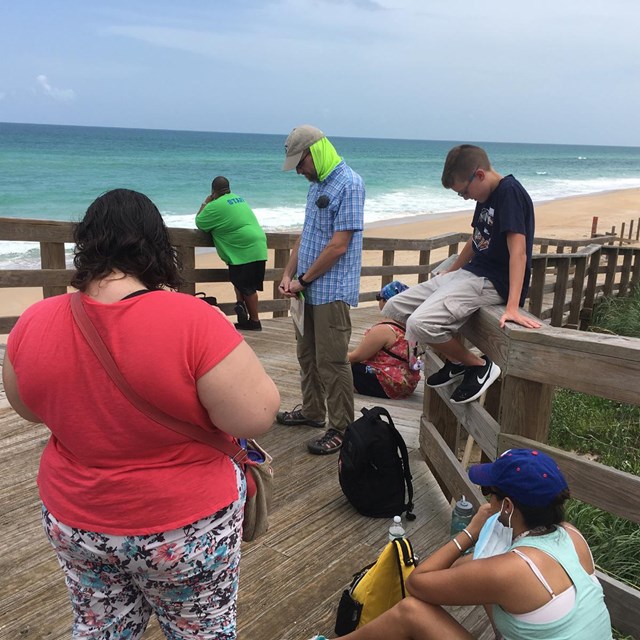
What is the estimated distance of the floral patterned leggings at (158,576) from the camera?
1.44m

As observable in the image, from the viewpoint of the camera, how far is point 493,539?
1.92 m

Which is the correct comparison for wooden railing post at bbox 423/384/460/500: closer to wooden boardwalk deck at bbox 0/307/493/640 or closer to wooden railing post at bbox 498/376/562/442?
wooden boardwalk deck at bbox 0/307/493/640

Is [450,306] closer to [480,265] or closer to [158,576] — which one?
[480,265]

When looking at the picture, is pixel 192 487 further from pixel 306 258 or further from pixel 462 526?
pixel 306 258

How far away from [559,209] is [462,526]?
98.2 ft

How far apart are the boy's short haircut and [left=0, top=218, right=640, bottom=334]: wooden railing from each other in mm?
2470

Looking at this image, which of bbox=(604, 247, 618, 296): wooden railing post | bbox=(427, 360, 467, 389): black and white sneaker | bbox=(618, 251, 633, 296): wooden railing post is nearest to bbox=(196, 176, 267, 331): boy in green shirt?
bbox=(427, 360, 467, 389): black and white sneaker

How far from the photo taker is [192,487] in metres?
1.46

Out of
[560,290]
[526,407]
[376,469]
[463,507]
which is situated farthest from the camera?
[560,290]

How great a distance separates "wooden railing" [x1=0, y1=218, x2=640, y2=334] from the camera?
197 inches

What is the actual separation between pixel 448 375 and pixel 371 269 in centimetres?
461

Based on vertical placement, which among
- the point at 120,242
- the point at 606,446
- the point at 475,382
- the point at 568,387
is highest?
the point at 120,242

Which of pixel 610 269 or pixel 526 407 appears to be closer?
pixel 526 407

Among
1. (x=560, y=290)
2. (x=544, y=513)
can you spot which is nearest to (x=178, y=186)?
(x=560, y=290)
